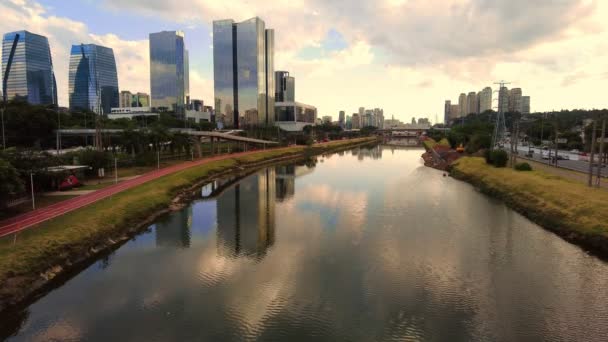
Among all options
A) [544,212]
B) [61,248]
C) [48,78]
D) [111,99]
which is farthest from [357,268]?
[111,99]

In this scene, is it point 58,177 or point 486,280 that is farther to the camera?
point 58,177

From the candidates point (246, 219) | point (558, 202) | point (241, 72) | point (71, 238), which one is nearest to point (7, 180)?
point (71, 238)

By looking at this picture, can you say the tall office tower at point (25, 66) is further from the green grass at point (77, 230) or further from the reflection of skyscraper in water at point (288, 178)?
the green grass at point (77, 230)

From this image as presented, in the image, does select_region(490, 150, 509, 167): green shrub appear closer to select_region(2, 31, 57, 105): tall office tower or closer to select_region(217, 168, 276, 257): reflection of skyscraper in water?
select_region(217, 168, 276, 257): reflection of skyscraper in water

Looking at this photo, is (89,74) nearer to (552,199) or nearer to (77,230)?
(77,230)

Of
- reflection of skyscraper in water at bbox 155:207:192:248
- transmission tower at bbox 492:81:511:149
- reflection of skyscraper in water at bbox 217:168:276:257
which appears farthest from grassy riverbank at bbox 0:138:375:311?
transmission tower at bbox 492:81:511:149

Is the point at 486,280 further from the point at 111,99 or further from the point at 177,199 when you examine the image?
the point at 111,99
